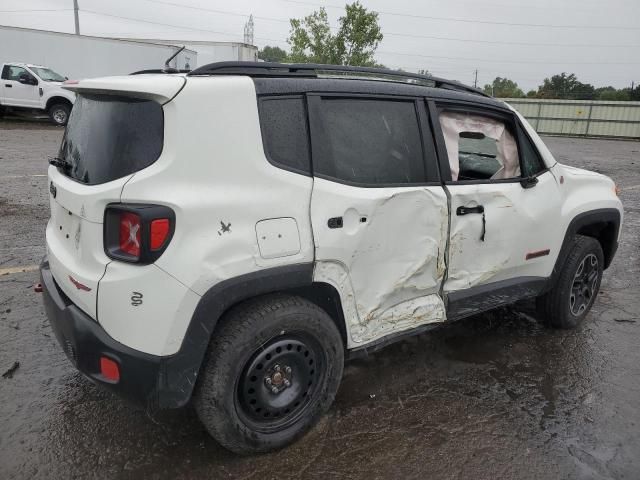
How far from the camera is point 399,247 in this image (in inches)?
105

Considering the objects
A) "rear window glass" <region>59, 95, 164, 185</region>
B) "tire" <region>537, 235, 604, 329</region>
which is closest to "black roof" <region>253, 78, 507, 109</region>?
"rear window glass" <region>59, 95, 164, 185</region>

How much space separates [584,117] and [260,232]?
31131mm

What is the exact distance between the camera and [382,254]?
2.60 metres

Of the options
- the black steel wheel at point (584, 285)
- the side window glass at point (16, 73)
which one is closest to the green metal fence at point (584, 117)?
the side window glass at point (16, 73)

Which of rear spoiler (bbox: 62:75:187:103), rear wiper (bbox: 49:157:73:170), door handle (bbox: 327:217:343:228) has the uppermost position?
rear spoiler (bbox: 62:75:187:103)

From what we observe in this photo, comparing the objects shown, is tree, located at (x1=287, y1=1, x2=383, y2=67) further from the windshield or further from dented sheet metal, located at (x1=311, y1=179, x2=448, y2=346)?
dented sheet metal, located at (x1=311, y1=179, x2=448, y2=346)

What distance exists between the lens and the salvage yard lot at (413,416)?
95.5 inches

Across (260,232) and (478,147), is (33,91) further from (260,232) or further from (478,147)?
(260,232)

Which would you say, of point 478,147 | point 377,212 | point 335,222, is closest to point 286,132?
point 335,222

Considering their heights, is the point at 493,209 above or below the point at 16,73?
below

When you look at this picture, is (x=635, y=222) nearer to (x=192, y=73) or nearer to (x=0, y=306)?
(x=192, y=73)

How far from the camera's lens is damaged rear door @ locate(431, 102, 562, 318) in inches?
117

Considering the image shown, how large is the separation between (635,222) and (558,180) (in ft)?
16.8

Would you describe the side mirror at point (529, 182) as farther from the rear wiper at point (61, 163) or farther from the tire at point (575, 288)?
the rear wiper at point (61, 163)
